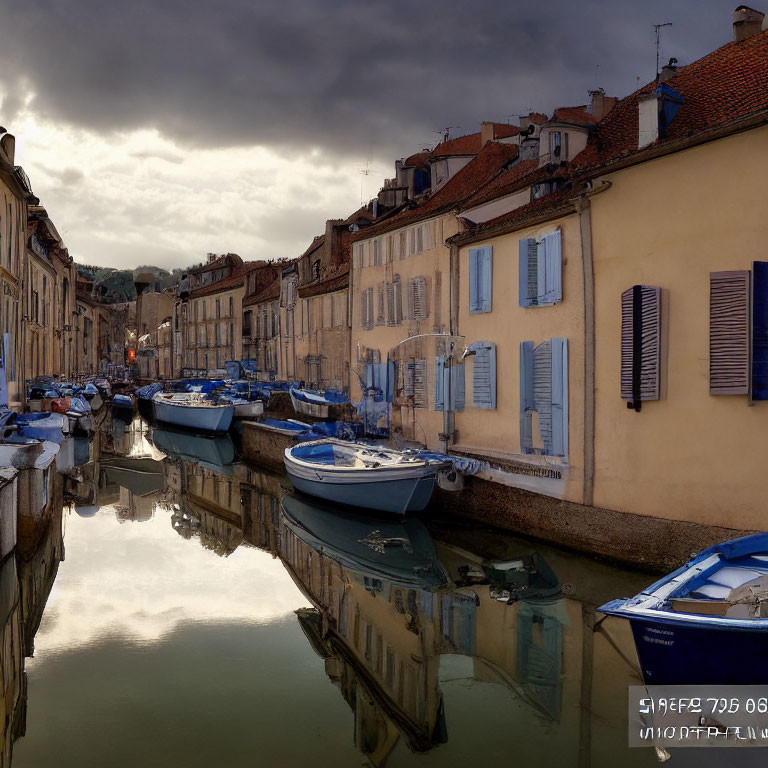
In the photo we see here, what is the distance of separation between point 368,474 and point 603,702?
685 cm

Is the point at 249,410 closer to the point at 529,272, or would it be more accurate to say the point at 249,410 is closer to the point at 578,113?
the point at 578,113

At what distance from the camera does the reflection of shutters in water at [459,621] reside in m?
8.34

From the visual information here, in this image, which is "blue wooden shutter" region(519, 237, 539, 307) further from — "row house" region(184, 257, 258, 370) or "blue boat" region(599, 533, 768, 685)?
"row house" region(184, 257, 258, 370)

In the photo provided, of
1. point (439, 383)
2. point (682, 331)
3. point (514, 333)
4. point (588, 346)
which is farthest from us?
point (439, 383)

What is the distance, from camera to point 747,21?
1242 centimetres

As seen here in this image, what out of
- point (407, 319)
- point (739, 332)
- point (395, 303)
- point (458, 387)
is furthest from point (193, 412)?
point (739, 332)

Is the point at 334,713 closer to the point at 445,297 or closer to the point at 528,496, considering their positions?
the point at 528,496

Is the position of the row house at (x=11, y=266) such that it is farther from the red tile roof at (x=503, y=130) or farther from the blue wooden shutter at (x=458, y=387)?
the red tile roof at (x=503, y=130)

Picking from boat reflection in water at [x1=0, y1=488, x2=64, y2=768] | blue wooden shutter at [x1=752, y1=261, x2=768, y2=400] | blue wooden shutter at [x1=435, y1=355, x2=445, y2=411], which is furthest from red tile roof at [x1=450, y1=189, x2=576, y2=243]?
boat reflection in water at [x1=0, y1=488, x2=64, y2=768]

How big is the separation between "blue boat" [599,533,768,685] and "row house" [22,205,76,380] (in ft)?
70.6

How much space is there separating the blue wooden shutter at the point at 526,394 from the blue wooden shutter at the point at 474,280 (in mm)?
1751

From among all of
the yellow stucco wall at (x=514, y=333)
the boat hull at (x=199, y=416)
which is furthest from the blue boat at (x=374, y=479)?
the boat hull at (x=199, y=416)

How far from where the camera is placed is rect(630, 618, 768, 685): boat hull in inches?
208

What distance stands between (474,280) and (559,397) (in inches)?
134
